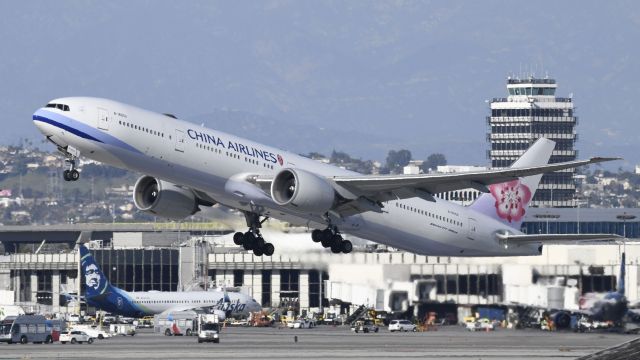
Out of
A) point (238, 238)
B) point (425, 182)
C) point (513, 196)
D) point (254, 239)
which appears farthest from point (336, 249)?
point (513, 196)

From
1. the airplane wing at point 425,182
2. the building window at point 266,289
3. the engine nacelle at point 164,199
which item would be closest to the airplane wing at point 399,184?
the airplane wing at point 425,182

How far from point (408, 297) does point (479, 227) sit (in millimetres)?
5773

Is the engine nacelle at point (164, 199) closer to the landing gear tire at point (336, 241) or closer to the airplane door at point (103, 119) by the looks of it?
the landing gear tire at point (336, 241)

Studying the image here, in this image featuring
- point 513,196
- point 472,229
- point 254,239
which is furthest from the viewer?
point 513,196

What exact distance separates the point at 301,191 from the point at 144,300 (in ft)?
165

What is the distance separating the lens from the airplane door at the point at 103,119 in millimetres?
67938

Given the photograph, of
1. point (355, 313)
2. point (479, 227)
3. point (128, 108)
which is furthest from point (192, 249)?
point (128, 108)

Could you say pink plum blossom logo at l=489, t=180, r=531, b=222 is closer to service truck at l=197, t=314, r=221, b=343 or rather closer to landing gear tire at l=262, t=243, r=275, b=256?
landing gear tire at l=262, t=243, r=275, b=256

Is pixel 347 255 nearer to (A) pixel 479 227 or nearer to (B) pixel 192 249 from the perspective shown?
(A) pixel 479 227

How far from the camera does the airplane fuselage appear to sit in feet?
223

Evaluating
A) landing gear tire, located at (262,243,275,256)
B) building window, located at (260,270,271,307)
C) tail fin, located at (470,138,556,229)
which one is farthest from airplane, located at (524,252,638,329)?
building window, located at (260,270,271,307)

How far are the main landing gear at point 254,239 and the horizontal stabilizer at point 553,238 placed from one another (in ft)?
41.7

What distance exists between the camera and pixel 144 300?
11831 cm

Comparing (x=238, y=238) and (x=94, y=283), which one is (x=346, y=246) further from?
(x=94, y=283)
